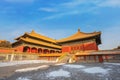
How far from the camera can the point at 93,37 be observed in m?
22.1

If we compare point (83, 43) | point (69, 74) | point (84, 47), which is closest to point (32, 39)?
point (83, 43)

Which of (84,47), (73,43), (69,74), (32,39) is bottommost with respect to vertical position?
(69,74)

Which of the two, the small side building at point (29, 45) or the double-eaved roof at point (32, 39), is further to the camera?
the double-eaved roof at point (32, 39)

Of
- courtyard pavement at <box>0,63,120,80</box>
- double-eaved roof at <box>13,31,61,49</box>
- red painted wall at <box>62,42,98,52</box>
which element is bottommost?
courtyard pavement at <box>0,63,120,80</box>

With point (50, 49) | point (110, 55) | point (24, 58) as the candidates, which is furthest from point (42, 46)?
point (110, 55)

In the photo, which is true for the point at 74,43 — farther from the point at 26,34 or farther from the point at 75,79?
→ the point at 75,79

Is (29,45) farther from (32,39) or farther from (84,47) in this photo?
(84,47)

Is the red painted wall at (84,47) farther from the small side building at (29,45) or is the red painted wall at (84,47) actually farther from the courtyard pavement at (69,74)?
the courtyard pavement at (69,74)

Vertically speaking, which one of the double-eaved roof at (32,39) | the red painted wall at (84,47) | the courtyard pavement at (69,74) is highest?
the double-eaved roof at (32,39)

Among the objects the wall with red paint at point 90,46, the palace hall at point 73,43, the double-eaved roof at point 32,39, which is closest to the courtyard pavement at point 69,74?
the wall with red paint at point 90,46

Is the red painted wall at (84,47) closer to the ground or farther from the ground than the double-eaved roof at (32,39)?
closer to the ground

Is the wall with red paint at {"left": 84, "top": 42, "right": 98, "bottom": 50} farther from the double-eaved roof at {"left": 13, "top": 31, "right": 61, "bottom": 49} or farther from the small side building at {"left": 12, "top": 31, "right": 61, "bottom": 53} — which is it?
the double-eaved roof at {"left": 13, "top": 31, "right": 61, "bottom": 49}

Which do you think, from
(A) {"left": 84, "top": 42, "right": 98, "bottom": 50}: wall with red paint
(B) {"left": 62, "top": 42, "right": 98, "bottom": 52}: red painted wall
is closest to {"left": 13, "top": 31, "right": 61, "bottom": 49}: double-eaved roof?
(B) {"left": 62, "top": 42, "right": 98, "bottom": 52}: red painted wall

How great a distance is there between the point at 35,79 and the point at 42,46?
95.7ft
